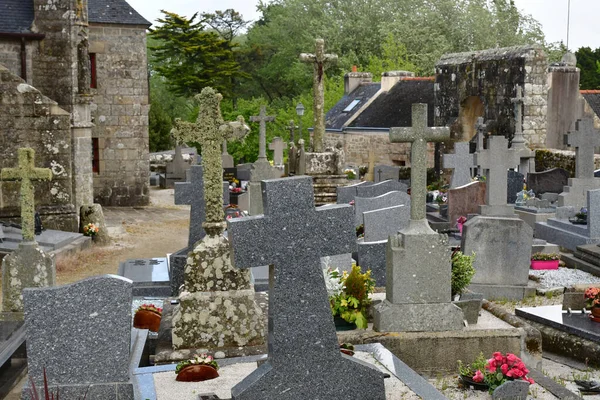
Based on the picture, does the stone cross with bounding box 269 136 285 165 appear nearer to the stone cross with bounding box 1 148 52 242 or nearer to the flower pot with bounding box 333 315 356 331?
the stone cross with bounding box 1 148 52 242

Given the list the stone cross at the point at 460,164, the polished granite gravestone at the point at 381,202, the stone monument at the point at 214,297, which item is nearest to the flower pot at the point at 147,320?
the stone monument at the point at 214,297

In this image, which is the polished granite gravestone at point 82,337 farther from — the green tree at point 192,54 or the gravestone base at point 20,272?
the green tree at point 192,54

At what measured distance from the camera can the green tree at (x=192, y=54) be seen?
139 ft

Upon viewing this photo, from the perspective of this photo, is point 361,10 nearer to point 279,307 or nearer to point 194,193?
point 194,193

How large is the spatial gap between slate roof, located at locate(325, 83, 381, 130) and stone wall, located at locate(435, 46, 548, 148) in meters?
8.10

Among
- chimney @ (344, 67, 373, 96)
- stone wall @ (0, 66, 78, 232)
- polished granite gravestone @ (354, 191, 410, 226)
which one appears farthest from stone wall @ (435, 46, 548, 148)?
stone wall @ (0, 66, 78, 232)

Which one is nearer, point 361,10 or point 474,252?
point 474,252

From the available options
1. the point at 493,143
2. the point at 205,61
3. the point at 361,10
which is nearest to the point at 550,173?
the point at 493,143

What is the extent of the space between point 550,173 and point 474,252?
8567mm

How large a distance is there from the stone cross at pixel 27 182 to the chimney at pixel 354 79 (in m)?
27.7

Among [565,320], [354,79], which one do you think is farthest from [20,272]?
[354,79]

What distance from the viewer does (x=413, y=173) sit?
27.8 feet

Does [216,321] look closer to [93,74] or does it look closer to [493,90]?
[493,90]

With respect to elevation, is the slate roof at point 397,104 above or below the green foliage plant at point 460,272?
above
